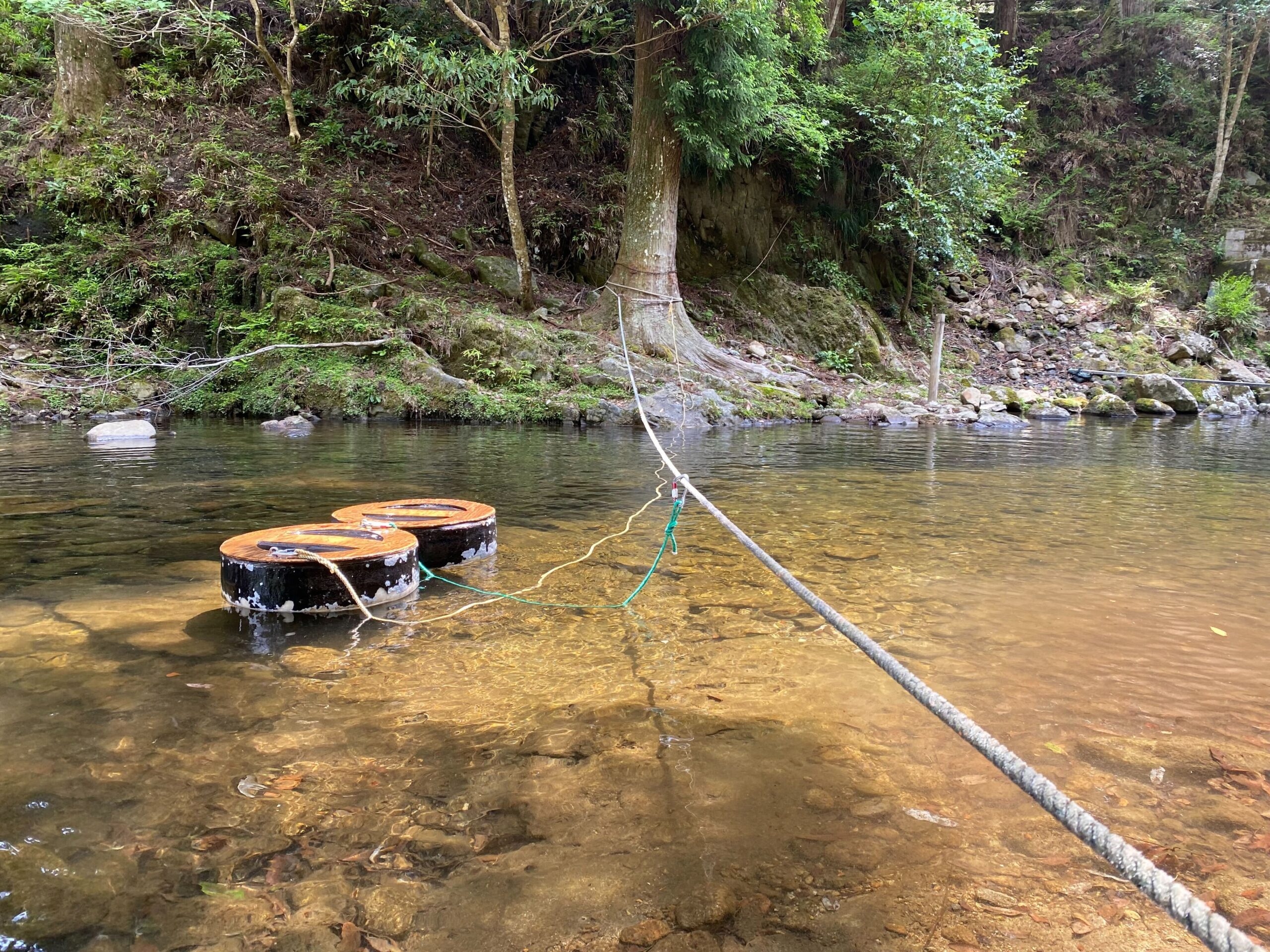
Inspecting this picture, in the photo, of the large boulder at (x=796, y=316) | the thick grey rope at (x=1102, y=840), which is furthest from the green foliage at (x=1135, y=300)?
the thick grey rope at (x=1102, y=840)

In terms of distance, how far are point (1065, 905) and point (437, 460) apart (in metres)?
6.55

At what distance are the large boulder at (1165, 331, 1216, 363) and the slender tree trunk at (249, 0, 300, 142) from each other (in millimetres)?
19141

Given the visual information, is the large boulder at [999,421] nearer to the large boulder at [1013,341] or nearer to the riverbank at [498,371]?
the riverbank at [498,371]

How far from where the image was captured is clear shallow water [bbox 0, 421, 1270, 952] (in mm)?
1464

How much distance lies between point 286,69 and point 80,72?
3.40 metres

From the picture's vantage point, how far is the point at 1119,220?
21969mm

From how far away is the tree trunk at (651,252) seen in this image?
1230 centimetres

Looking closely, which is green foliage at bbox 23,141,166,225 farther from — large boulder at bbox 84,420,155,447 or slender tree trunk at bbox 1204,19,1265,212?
slender tree trunk at bbox 1204,19,1265,212

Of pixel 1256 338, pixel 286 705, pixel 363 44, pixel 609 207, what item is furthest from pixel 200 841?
pixel 1256 338

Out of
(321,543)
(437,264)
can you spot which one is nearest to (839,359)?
(437,264)

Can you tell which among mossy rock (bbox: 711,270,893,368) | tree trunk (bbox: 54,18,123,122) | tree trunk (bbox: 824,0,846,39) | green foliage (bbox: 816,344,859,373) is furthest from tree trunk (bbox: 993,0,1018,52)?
tree trunk (bbox: 54,18,123,122)

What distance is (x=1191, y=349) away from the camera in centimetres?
1783

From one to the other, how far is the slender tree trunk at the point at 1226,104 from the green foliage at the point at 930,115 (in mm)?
8183

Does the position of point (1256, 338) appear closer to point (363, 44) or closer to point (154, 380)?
point (363, 44)
